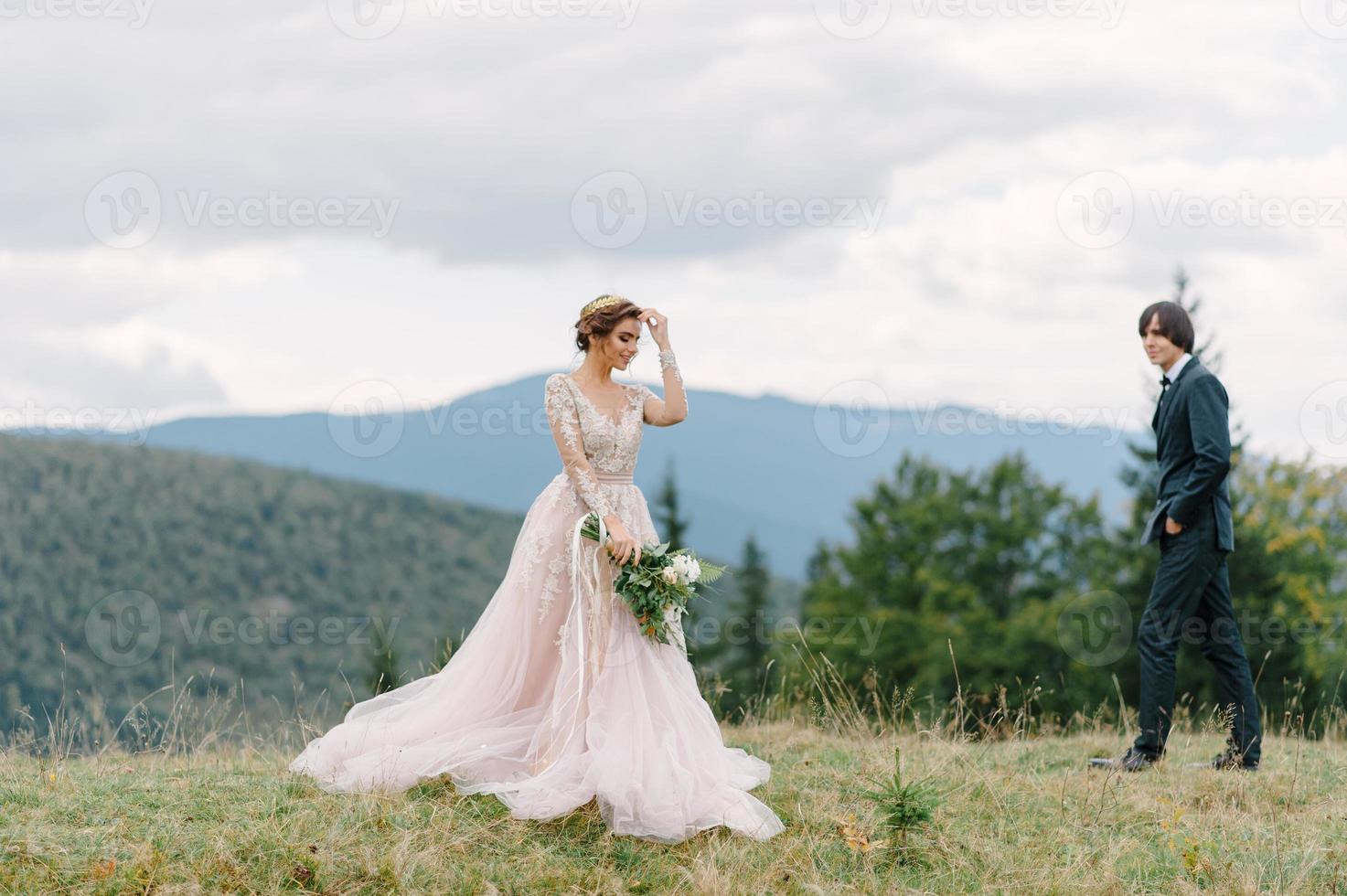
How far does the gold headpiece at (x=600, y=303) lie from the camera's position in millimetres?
6277

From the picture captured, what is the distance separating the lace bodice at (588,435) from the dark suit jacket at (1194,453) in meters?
3.16

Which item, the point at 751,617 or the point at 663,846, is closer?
the point at 663,846

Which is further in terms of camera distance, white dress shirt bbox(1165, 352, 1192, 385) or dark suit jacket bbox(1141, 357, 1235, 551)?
white dress shirt bbox(1165, 352, 1192, 385)

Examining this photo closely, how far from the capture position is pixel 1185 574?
7.07m

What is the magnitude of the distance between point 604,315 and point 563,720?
217cm

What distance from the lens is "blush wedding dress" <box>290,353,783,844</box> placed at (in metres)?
5.64

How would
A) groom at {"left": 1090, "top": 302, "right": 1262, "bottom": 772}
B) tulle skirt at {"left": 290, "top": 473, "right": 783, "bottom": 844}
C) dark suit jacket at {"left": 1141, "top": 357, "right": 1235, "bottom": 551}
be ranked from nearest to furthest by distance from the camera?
tulle skirt at {"left": 290, "top": 473, "right": 783, "bottom": 844} → dark suit jacket at {"left": 1141, "top": 357, "right": 1235, "bottom": 551} → groom at {"left": 1090, "top": 302, "right": 1262, "bottom": 772}

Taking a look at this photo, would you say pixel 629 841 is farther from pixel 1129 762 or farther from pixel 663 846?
pixel 1129 762

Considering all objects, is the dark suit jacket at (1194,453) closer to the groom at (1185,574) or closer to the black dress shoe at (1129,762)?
the groom at (1185,574)

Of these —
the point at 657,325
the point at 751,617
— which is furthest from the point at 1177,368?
the point at 751,617

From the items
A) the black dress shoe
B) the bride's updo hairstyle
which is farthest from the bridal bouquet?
the black dress shoe

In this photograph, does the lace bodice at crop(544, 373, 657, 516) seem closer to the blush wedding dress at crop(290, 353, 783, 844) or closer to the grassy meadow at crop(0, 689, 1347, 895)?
the blush wedding dress at crop(290, 353, 783, 844)

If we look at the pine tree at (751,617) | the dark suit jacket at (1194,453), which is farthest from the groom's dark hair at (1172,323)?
the pine tree at (751,617)

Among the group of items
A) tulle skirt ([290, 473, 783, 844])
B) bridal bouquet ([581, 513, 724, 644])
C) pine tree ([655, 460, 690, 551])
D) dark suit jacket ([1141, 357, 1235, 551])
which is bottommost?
pine tree ([655, 460, 690, 551])
